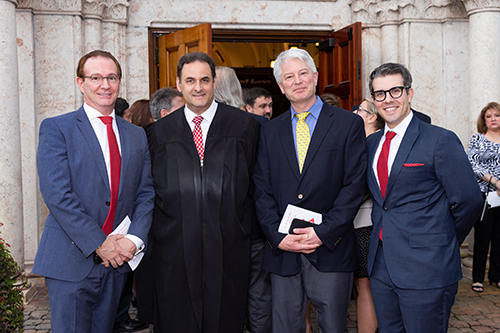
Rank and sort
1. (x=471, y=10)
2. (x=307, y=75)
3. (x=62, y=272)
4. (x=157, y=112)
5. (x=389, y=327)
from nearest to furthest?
(x=62, y=272) → (x=389, y=327) → (x=307, y=75) → (x=157, y=112) → (x=471, y=10)

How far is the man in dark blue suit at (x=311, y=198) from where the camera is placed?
279cm

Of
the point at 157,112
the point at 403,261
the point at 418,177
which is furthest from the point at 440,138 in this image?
the point at 157,112

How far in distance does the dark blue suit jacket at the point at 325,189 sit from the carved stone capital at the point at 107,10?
392 centimetres

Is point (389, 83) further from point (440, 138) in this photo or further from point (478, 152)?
point (478, 152)

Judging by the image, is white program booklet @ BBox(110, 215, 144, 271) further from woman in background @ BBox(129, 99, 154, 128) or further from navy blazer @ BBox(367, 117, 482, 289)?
woman in background @ BBox(129, 99, 154, 128)

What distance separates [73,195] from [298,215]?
48.0 inches

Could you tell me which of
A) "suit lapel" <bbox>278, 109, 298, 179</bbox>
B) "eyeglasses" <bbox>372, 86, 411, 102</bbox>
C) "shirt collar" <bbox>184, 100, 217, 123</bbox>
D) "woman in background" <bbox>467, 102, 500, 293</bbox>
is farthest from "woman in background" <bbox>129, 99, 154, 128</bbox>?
"woman in background" <bbox>467, 102, 500, 293</bbox>

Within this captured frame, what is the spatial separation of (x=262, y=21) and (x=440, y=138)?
171 inches

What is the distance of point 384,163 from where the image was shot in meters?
2.74

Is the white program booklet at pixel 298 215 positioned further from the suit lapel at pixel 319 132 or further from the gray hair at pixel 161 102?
the gray hair at pixel 161 102

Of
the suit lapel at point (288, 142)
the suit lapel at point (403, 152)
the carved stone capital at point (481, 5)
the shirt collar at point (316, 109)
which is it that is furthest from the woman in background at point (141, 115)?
the carved stone capital at point (481, 5)

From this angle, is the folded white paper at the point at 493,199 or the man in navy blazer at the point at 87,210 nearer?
the man in navy blazer at the point at 87,210

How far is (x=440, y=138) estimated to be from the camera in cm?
258

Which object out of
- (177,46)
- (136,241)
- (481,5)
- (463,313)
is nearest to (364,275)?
(136,241)
